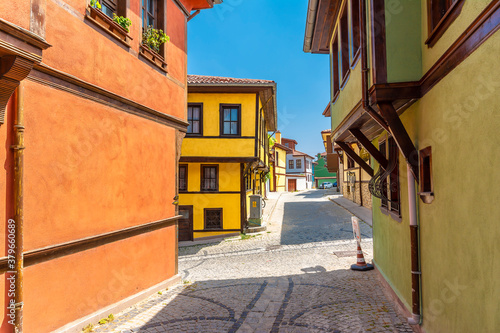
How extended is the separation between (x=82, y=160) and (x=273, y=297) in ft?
13.8

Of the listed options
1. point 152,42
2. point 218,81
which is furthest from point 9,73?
point 218,81

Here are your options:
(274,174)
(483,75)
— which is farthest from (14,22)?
(274,174)

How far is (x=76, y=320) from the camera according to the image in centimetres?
461

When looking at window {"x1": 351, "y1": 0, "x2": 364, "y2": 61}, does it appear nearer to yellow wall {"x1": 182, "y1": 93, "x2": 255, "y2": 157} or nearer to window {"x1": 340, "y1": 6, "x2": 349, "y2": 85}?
window {"x1": 340, "y1": 6, "x2": 349, "y2": 85}

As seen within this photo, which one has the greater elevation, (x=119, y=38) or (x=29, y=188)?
(x=119, y=38)

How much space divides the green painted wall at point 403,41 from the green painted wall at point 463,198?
1.36 ft

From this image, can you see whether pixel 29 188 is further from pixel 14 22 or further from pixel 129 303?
pixel 129 303

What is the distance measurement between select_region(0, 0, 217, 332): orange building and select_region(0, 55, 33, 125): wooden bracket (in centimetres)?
1

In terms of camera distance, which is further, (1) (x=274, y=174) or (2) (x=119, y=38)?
(1) (x=274, y=174)

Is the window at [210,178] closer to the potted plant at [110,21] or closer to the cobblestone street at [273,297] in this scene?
the cobblestone street at [273,297]

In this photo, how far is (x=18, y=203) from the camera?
3721 mm

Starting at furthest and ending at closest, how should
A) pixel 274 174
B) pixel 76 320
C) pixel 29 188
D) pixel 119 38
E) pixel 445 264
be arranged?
pixel 274 174, pixel 119 38, pixel 76 320, pixel 29 188, pixel 445 264

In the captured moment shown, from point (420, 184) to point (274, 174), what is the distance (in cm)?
3958

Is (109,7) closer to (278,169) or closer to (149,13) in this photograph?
(149,13)
